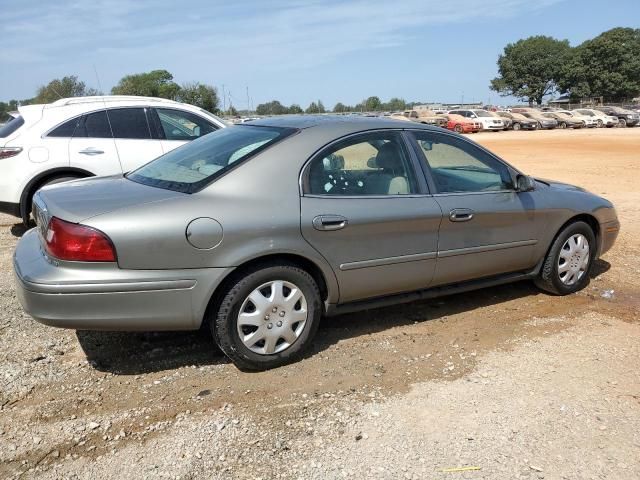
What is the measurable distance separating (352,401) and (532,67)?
105801 millimetres

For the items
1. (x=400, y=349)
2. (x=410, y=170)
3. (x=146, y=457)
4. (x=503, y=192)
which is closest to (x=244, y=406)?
(x=146, y=457)

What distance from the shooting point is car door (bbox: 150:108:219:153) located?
7.44 m

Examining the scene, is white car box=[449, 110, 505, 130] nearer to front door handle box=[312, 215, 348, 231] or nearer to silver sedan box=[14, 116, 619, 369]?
silver sedan box=[14, 116, 619, 369]

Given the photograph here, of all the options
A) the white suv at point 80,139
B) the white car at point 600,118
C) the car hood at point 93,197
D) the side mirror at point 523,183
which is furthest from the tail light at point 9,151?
the white car at point 600,118

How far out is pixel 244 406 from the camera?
10.8 feet

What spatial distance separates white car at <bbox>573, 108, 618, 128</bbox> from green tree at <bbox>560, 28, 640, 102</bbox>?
4894 centimetres

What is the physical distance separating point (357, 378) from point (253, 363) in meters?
0.65

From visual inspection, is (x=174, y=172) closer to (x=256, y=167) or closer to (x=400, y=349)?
(x=256, y=167)

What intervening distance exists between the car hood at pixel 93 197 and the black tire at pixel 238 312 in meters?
0.67

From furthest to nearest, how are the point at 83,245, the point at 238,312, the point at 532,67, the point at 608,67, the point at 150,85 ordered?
the point at 532,67
the point at 608,67
the point at 150,85
the point at 238,312
the point at 83,245

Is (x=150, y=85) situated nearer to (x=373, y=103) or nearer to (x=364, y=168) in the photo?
(x=373, y=103)

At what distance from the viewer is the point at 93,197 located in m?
3.53

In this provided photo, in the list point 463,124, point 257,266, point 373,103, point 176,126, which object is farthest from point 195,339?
point 373,103

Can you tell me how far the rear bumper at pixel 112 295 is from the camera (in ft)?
10.5
